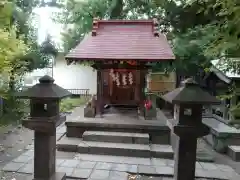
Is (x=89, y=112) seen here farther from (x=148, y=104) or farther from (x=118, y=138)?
(x=148, y=104)

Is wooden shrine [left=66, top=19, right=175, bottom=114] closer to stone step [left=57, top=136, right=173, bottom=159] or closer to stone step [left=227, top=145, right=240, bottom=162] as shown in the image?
stone step [left=57, top=136, right=173, bottom=159]

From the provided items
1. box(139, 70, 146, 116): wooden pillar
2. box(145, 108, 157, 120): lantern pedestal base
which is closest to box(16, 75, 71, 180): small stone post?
box(145, 108, 157, 120): lantern pedestal base

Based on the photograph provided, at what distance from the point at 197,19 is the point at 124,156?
Result: 515 centimetres

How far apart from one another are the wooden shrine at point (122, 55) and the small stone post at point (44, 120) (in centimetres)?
306

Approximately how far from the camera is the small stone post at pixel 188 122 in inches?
138

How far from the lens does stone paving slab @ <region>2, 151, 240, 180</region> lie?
4867mm

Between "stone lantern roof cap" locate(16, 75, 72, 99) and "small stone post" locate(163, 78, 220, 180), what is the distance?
1.93m

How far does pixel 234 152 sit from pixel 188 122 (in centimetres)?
356

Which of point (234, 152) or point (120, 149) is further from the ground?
point (120, 149)

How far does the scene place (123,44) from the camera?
752cm

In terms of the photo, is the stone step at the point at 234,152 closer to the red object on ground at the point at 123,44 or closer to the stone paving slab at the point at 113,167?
the stone paving slab at the point at 113,167

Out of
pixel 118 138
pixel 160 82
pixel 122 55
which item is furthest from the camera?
pixel 160 82

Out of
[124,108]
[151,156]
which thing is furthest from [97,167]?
[124,108]

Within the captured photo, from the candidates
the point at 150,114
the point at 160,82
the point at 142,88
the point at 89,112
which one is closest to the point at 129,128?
the point at 150,114
